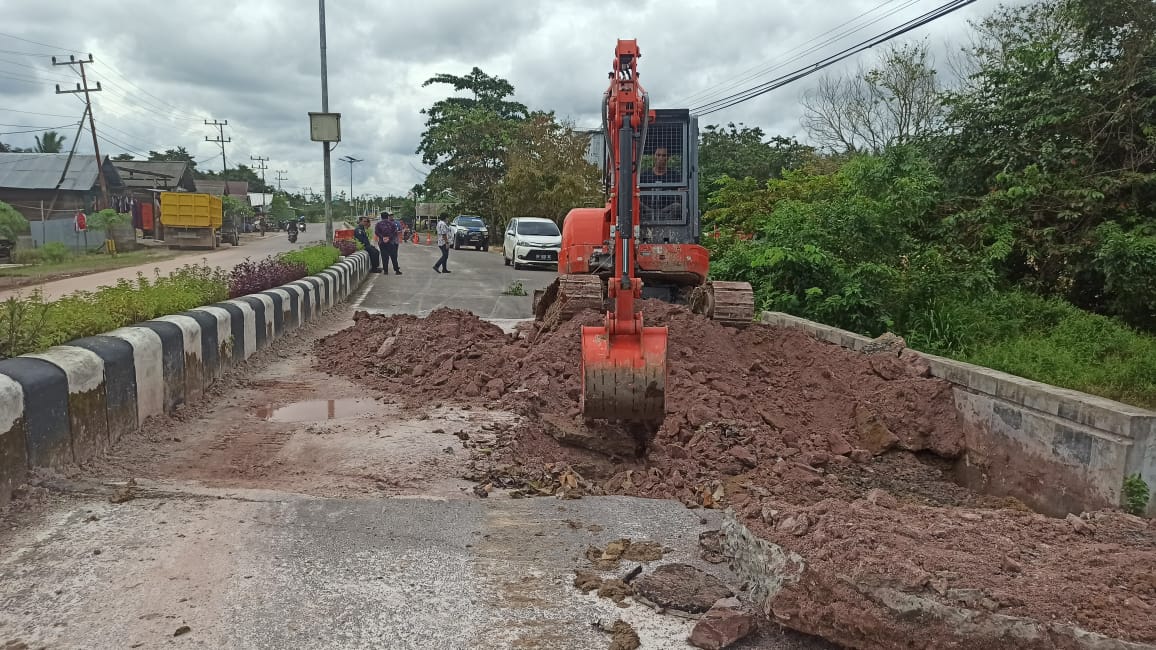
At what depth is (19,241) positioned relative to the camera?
88.4ft

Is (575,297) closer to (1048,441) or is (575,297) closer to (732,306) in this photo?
(732,306)

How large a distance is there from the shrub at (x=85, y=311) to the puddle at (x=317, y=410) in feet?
4.05

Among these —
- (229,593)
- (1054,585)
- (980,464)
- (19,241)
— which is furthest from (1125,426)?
(19,241)

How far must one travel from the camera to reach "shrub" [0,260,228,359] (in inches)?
192

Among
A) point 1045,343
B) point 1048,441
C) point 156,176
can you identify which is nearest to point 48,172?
point 156,176

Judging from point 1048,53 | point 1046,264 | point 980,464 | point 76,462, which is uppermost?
point 1048,53

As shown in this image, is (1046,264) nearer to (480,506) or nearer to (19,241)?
(480,506)

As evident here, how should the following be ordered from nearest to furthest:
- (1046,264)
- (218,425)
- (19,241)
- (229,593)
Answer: (229,593) < (218,425) < (1046,264) < (19,241)

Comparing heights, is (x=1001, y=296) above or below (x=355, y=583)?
above

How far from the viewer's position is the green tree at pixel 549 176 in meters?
38.2

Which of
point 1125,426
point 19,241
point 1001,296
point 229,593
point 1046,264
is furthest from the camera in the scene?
point 19,241

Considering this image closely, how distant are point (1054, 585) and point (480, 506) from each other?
9.05ft

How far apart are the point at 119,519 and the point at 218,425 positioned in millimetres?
2210

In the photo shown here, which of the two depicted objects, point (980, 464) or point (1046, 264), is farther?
point (1046, 264)
